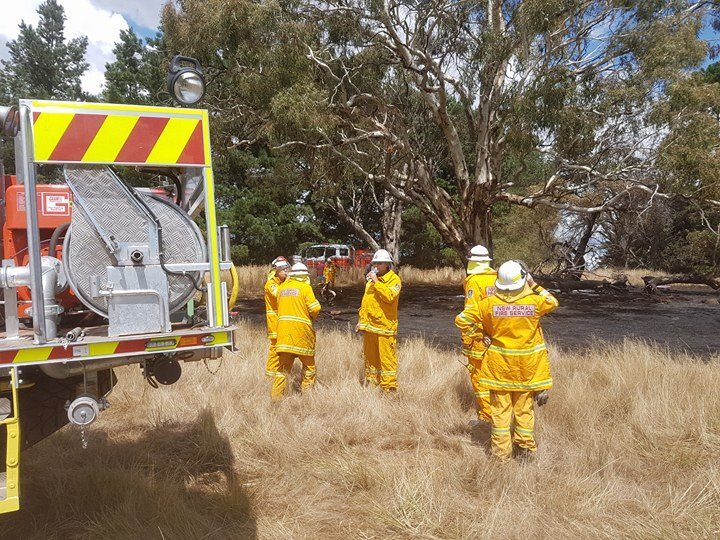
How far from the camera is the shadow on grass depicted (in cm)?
337

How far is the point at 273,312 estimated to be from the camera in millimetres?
7195

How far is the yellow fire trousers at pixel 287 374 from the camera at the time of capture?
616 cm

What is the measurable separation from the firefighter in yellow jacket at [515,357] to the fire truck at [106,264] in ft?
7.59

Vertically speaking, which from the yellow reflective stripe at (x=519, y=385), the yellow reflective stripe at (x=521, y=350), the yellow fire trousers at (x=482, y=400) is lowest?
the yellow fire trousers at (x=482, y=400)

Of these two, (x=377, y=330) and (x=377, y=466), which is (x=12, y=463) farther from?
(x=377, y=330)

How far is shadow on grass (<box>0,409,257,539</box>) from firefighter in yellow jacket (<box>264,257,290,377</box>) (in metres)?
1.52

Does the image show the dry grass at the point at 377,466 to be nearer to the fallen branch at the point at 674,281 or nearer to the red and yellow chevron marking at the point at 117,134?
the red and yellow chevron marking at the point at 117,134

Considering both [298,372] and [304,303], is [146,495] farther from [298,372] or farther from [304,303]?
[298,372]

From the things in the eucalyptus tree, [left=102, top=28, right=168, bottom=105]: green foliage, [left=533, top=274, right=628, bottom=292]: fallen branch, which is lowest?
[left=533, top=274, right=628, bottom=292]: fallen branch

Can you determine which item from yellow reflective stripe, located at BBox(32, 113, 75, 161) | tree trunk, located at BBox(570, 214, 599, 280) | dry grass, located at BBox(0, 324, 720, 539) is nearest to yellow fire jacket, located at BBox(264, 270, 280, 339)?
dry grass, located at BBox(0, 324, 720, 539)

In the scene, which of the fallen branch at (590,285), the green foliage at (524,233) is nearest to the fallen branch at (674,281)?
the fallen branch at (590,285)

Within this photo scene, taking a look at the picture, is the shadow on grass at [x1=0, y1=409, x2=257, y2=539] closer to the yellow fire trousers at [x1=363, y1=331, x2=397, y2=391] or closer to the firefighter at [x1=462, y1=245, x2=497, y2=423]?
the yellow fire trousers at [x1=363, y1=331, x2=397, y2=391]

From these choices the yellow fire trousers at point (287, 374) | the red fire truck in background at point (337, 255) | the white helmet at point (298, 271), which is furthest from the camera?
the red fire truck in background at point (337, 255)

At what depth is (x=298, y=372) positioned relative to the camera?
24.2ft
